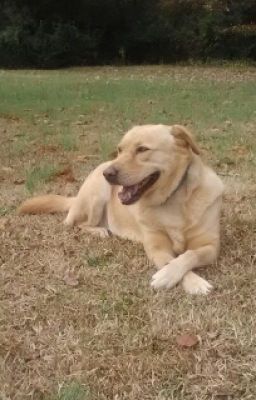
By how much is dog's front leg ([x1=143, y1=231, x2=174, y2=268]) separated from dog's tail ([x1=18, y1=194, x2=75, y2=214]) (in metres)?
1.10

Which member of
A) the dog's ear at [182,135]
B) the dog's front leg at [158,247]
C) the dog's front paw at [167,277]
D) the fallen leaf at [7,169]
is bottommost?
the fallen leaf at [7,169]

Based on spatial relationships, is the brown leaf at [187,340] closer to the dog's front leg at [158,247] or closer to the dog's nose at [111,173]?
the dog's front leg at [158,247]

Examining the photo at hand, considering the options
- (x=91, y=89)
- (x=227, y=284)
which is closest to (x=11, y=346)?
(x=227, y=284)

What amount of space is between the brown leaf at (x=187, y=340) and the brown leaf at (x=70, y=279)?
819mm

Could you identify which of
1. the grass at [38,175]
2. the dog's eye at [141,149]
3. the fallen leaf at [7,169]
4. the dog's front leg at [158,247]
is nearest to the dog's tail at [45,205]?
the grass at [38,175]

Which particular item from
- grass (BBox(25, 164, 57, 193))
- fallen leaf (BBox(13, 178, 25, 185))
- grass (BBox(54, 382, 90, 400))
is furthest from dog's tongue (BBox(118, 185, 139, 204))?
fallen leaf (BBox(13, 178, 25, 185))

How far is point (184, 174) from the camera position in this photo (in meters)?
3.68

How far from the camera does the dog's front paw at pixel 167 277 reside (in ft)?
10.7

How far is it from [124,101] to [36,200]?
7.76 meters

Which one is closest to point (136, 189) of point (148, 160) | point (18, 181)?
point (148, 160)

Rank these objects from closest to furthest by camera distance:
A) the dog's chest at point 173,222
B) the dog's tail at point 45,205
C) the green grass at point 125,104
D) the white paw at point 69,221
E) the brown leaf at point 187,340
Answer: the brown leaf at point 187,340 → the dog's chest at point 173,222 → the white paw at point 69,221 → the dog's tail at point 45,205 → the green grass at point 125,104

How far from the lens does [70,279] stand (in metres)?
3.47

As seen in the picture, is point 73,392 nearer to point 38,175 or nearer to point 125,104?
point 38,175

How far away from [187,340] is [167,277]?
0.61 metres
